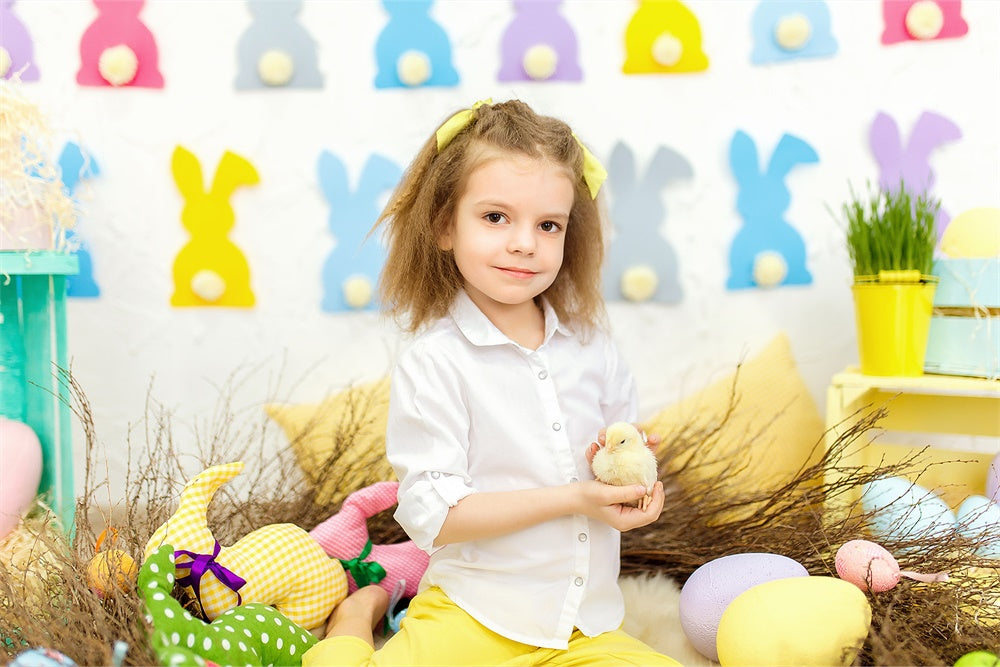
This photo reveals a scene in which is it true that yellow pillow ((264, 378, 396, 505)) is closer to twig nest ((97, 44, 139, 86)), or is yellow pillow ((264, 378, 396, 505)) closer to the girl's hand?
the girl's hand

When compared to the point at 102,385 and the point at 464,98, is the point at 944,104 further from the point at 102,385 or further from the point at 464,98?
the point at 102,385

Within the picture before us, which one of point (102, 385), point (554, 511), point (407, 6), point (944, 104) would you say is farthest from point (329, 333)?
point (944, 104)

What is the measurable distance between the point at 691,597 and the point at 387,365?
1.22 metres

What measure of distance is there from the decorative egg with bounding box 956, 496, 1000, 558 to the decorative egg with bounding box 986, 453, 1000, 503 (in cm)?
2

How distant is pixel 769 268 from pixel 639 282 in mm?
350

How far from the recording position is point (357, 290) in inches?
96.3

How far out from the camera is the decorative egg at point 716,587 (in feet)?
4.97

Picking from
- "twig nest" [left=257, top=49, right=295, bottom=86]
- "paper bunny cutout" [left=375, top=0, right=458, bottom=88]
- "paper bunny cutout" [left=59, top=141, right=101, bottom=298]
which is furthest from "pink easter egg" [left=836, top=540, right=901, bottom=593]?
"paper bunny cutout" [left=59, top=141, right=101, bottom=298]

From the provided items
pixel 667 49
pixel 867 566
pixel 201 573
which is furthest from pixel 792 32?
pixel 201 573

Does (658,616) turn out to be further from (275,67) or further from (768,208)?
(275,67)

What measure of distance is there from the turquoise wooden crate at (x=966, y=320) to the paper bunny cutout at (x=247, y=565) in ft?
4.67

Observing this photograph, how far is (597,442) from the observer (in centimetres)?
145

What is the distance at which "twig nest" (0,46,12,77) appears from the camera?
2.42 m

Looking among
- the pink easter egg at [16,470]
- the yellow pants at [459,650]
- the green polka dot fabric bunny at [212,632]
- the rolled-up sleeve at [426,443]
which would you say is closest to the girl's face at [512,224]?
the rolled-up sleeve at [426,443]
